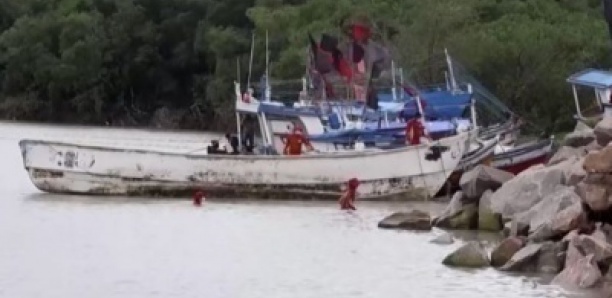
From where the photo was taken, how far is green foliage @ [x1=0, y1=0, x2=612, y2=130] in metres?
63.1

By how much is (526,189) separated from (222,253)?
659 cm

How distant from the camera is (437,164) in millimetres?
39031

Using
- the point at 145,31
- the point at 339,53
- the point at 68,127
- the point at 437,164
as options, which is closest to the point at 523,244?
the point at 437,164

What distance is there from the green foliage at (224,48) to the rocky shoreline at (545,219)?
26.9m

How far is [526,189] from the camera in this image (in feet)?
100

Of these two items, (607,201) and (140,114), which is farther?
(140,114)

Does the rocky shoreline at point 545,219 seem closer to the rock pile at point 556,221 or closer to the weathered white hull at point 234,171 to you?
the rock pile at point 556,221

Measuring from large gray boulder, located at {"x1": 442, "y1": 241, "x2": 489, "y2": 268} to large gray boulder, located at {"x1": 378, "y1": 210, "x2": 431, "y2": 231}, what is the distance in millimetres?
5142

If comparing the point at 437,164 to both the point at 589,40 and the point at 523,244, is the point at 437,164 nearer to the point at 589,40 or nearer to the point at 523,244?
the point at 523,244

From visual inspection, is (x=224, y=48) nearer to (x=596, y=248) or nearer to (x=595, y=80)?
(x=595, y=80)

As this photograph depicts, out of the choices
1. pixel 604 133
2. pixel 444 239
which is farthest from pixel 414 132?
pixel 604 133

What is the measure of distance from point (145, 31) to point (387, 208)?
6462cm

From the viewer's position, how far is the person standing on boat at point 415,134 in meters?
39.3

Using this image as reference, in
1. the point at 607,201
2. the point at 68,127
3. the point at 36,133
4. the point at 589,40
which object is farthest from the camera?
the point at 68,127
